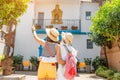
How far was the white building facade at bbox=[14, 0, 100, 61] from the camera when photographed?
28469 mm

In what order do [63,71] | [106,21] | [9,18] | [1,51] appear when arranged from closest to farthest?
[63,71] < [9,18] < [106,21] < [1,51]

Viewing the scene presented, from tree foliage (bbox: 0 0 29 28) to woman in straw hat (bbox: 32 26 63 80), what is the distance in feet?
19.0

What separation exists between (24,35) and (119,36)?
11843 mm

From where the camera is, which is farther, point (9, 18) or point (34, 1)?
point (34, 1)

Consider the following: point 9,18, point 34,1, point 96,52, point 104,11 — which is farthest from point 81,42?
point 9,18

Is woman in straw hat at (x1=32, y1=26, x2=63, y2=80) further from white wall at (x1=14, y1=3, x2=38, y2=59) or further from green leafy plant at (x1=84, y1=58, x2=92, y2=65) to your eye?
white wall at (x1=14, y1=3, x2=38, y2=59)

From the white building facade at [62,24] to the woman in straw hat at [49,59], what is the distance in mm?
21407

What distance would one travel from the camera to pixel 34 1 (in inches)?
1145

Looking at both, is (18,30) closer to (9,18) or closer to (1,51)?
(1,51)

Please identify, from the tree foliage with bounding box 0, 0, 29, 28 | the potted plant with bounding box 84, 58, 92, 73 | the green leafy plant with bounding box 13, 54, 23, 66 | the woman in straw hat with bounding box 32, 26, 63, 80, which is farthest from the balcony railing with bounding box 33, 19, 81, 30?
the woman in straw hat with bounding box 32, 26, 63, 80

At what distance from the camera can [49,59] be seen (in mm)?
6621

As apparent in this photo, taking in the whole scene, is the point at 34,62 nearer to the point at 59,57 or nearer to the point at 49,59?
the point at 49,59

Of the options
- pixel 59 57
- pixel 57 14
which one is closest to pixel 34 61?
pixel 57 14

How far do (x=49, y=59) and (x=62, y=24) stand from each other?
22.7 m
